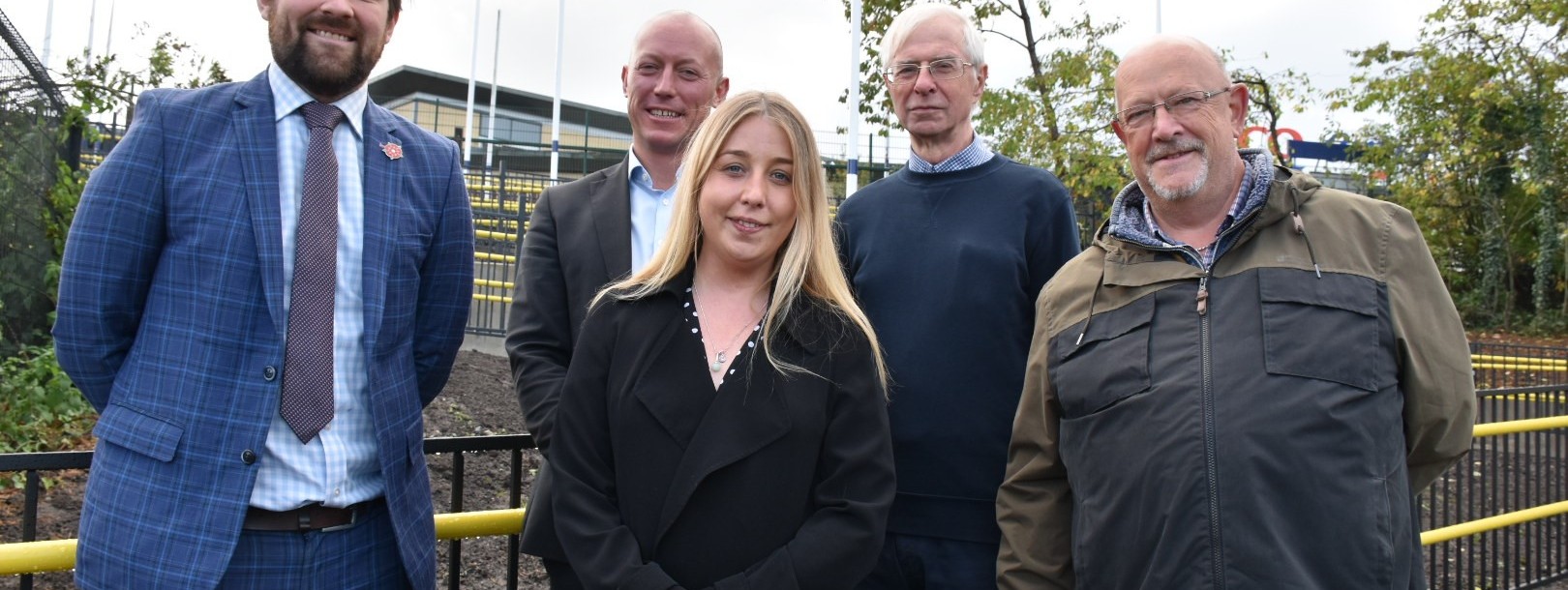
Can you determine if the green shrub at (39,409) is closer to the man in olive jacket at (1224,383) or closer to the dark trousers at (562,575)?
the dark trousers at (562,575)

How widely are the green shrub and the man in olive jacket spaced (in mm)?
6071

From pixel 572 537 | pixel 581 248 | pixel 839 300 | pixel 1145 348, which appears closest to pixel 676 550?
pixel 572 537

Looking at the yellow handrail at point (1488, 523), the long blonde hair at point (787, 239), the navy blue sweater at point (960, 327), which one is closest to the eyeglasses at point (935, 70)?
the navy blue sweater at point (960, 327)

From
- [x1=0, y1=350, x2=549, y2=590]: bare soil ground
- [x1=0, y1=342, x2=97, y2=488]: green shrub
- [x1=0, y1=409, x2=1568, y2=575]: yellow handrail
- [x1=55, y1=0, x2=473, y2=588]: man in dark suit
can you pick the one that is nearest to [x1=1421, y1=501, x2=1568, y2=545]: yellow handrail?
[x1=0, y1=409, x2=1568, y2=575]: yellow handrail

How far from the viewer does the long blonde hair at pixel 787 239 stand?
2.28m

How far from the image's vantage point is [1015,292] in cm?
269

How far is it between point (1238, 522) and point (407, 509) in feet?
6.06

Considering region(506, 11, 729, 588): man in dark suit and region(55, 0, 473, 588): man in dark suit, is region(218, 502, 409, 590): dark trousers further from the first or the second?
region(506, 11, 729, 588): man in dark suit

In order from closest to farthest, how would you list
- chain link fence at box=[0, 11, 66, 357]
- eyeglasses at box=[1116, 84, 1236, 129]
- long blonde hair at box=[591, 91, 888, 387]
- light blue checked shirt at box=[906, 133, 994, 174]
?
1. long blonde hair at box=[591, 91, 888, 387]
2. eyeglasses at box=[1116, 84, 1236, 129]
3. light blue checked shirt at box=[906, 133, 994, 174]
4. chain link fence at box=[0, 11, 66, 357]

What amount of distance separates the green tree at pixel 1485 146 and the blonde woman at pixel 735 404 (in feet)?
71.2

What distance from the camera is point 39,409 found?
20.5 feet

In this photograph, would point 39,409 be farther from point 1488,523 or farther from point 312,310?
point 1488,523

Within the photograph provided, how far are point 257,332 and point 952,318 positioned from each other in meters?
1.63

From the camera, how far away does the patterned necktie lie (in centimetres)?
216
